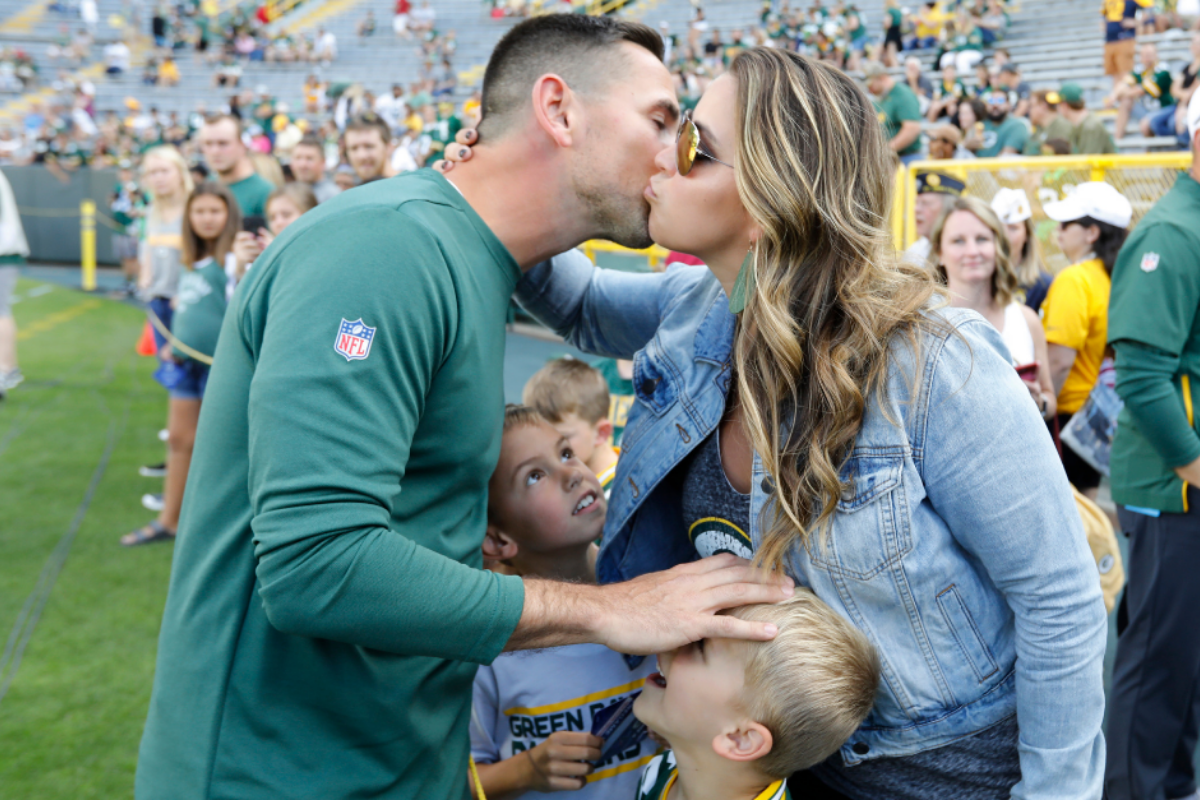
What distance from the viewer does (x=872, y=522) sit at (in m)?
1.46

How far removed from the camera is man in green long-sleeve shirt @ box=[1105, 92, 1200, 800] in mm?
2662

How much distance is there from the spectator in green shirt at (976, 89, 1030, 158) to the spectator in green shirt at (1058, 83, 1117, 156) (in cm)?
49

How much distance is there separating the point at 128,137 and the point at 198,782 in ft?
85.7

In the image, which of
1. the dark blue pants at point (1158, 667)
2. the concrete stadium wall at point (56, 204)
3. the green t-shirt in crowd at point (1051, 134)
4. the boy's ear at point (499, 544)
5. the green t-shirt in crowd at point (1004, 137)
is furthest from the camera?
the concrete stadium wall at point (56, 204)

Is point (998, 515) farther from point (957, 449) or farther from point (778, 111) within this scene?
point (778, 111)

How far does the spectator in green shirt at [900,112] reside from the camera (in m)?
9.91

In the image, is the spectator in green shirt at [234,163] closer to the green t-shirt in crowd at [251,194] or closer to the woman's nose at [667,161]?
the green t-shirt in crowd at [251,194]

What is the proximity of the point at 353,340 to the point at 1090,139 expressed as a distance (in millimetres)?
10218

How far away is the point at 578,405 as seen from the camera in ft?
9.86

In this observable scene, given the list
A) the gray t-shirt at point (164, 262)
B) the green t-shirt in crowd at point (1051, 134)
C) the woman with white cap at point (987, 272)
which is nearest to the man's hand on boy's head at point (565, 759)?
the woman with white cap at point (987, 272)

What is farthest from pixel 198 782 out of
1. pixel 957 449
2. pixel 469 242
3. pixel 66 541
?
pixel 66 541

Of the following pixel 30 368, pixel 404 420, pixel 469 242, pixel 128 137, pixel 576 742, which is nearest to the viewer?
pixel 404 420

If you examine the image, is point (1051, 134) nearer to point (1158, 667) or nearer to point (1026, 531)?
point (1158, 667)

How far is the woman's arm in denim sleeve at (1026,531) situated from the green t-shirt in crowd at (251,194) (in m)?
5.59
